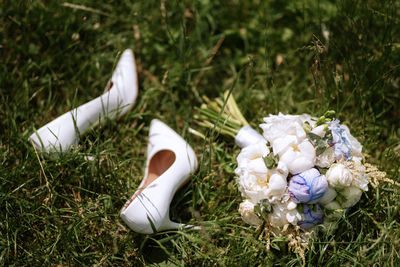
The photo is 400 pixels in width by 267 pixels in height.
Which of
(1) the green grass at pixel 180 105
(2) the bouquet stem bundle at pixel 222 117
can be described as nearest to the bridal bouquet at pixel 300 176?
(1) the green grass at pixel 180 105

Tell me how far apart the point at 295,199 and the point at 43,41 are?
5.43 ft

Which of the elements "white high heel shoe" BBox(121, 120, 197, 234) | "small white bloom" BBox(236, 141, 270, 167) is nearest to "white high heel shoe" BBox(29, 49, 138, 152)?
"white high heel shoe" BBox(121, 120, 197, 234)

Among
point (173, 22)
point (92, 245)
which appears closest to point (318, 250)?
point (92, 245)

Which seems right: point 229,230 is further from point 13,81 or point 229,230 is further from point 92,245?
point 13,81

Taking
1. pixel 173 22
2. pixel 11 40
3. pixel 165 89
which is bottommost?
pixel 165 89

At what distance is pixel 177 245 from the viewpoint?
5.40 feet

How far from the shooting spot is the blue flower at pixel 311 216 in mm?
1428

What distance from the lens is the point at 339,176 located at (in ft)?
4.42

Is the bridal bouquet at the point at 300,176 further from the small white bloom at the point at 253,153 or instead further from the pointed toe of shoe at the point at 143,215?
the pointed toe of shoe at the point at 143,215

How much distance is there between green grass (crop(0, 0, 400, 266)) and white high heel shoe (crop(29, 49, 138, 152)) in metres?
0.07

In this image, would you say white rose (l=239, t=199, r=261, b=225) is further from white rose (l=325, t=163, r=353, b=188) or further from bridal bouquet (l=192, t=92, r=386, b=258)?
white rose (l=325, t=163, r=353, b=188)

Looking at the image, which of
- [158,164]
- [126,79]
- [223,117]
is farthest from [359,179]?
[126,79]

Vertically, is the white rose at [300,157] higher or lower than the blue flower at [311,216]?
higher

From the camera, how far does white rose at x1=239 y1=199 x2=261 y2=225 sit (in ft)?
4.90
